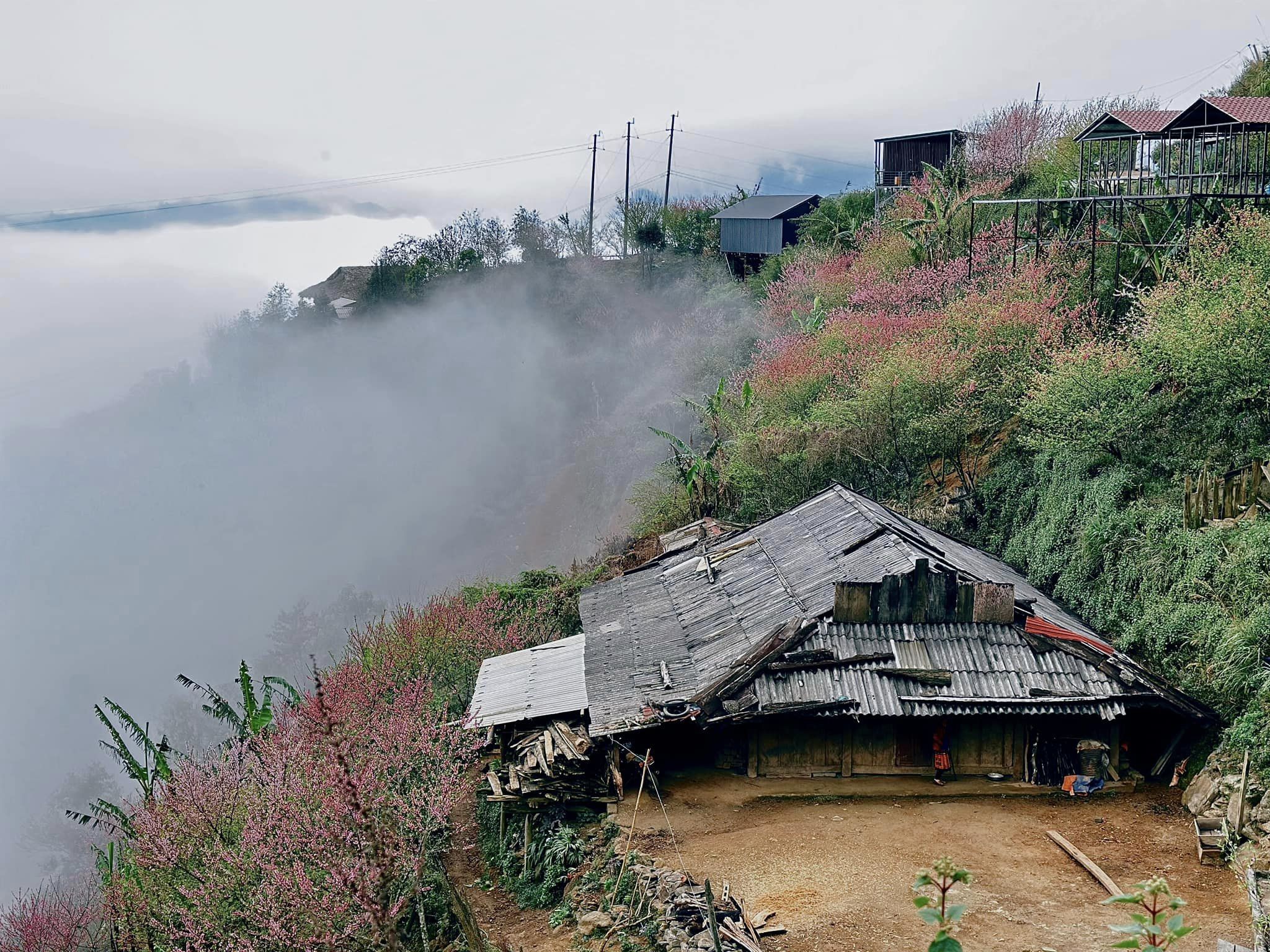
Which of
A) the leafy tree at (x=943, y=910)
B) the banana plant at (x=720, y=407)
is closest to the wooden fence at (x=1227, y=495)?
the banana plant at (x=720, y=407)

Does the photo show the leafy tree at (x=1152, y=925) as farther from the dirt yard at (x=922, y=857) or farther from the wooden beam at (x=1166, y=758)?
the wooden beam at (x=1166, y=758)

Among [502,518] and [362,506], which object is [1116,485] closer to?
[502,518]

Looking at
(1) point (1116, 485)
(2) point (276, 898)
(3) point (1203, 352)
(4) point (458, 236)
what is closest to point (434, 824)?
(2) point (276, 898)

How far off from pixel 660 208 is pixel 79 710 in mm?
44193

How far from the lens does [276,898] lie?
1320 cm

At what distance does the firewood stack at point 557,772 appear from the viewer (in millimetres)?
15422

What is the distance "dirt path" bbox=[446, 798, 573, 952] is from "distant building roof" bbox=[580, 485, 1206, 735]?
2.78 meters

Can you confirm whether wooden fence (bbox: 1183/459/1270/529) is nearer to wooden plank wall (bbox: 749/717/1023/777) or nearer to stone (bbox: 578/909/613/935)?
wooden plank wall (bbox: 749/717/1023/777)

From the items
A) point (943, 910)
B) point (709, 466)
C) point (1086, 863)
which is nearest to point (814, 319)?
point (709, 466)

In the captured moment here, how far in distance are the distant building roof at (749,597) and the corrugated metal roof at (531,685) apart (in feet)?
1.27

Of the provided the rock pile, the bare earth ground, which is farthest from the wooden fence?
the bare earth ground

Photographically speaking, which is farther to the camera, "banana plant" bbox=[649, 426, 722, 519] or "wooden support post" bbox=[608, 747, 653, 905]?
"banana plant" bbox=[649, 426, 722, 519]

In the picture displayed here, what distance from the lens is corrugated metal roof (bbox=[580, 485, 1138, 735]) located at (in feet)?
54.5

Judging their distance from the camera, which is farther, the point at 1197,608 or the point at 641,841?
the point at 1197,608
